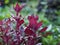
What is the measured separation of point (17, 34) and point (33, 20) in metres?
0.19

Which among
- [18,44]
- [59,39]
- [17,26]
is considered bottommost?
[59,39]

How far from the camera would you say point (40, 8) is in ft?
16.3

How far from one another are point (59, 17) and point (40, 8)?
63 centimetres

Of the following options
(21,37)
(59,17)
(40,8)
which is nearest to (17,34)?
(21,37)

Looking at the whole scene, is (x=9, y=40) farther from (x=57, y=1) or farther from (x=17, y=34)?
(x=57, y=1)

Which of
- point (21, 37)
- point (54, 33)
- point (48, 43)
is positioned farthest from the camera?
point (54, 33)

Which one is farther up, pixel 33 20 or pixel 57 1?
pixel 33 20

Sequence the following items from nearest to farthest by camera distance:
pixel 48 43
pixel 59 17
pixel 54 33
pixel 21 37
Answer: pixel 21 37 → pixel 48 43 → pixel 54 33 → pixel 59 17

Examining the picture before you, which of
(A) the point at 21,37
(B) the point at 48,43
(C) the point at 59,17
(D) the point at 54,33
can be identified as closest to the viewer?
(A) the point at 21,37

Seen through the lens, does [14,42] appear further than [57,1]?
No

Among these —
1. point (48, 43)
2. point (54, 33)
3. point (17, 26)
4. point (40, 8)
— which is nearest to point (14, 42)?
point (17, 26)

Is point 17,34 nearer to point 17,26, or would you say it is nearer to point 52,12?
point 17,26

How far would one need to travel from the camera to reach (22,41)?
1.87 m

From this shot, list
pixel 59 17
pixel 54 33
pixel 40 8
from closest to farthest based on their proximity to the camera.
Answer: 1. pixel 54 33
2. pixel 59 17
3. pixel 40 8
